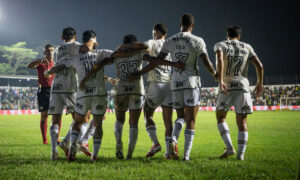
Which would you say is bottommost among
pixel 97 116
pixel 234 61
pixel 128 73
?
pixel 97 116

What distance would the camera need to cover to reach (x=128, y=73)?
16.9 feet

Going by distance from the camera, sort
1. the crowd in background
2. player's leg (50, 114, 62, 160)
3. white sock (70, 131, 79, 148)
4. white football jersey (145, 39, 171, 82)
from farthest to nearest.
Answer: the crowd in background
white football jersey (145, 39, 171, 82)
player's leg (50, 114, 62, 160)
white sock (70, 131, 79, 148)

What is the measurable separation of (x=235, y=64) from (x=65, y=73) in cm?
338

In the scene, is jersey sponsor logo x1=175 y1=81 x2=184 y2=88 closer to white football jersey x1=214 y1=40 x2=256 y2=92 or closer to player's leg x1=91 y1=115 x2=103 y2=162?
white football jersey x1=214 y1=40 x2=256 y2=92

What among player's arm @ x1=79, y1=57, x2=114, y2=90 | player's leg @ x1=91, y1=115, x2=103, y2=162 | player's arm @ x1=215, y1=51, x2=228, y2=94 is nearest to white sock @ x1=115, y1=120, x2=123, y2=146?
player's leg @ x1=91, y1=115, x2=103, y2=162

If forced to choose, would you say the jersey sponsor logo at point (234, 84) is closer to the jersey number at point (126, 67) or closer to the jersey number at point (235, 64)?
the jersey number at point (235, 64)

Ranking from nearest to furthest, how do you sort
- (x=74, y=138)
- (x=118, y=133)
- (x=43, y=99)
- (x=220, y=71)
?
1. (x=74, y=138)
2. (x=220, y=71)
3. (x=118, y=133)
4. (x=43, y=99)

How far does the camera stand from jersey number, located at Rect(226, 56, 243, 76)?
5.22 meters

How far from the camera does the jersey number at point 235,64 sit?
522 cm

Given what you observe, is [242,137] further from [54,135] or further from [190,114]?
[54,135]

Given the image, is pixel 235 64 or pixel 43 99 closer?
pixel 235 64

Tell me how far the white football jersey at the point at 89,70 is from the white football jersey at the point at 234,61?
223 centimetres

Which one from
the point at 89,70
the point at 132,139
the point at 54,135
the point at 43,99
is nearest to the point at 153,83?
the point at 132,139

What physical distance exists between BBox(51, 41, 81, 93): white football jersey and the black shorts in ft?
8.64
